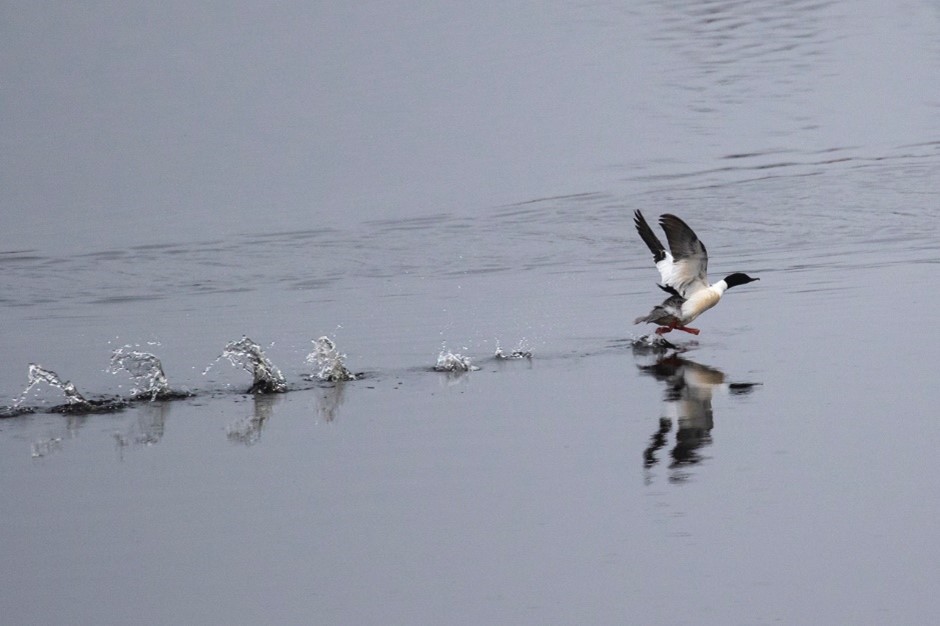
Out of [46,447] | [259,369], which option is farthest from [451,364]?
[46,447]

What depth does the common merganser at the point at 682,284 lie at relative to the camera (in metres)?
12.7

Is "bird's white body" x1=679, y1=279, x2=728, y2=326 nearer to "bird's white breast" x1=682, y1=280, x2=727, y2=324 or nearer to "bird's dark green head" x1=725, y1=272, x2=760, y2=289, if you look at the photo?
"bird's white breast" x1=682, y1=280, x2=727, y2=324

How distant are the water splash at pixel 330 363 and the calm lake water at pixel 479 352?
17 cm

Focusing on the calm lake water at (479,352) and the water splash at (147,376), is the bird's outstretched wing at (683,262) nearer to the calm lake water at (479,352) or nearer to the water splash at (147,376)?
the calm lake water at (479,352)

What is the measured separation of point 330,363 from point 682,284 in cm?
319

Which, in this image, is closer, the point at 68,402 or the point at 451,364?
the point at 68,402

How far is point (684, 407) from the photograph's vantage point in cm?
1006

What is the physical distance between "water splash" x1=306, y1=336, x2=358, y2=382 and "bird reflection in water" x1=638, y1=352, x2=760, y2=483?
211 cm

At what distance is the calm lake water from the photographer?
7051mm

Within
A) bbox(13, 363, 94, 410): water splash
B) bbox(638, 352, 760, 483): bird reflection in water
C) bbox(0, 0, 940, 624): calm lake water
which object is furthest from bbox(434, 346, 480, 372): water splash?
bbox(13, 363, 94, 410): water splash

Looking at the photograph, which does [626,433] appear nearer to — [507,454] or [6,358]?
[507,454]

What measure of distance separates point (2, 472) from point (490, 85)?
25729 mm

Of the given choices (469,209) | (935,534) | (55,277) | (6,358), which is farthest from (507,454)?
(469,209)

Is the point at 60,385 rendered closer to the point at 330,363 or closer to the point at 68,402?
the point at 68,402
